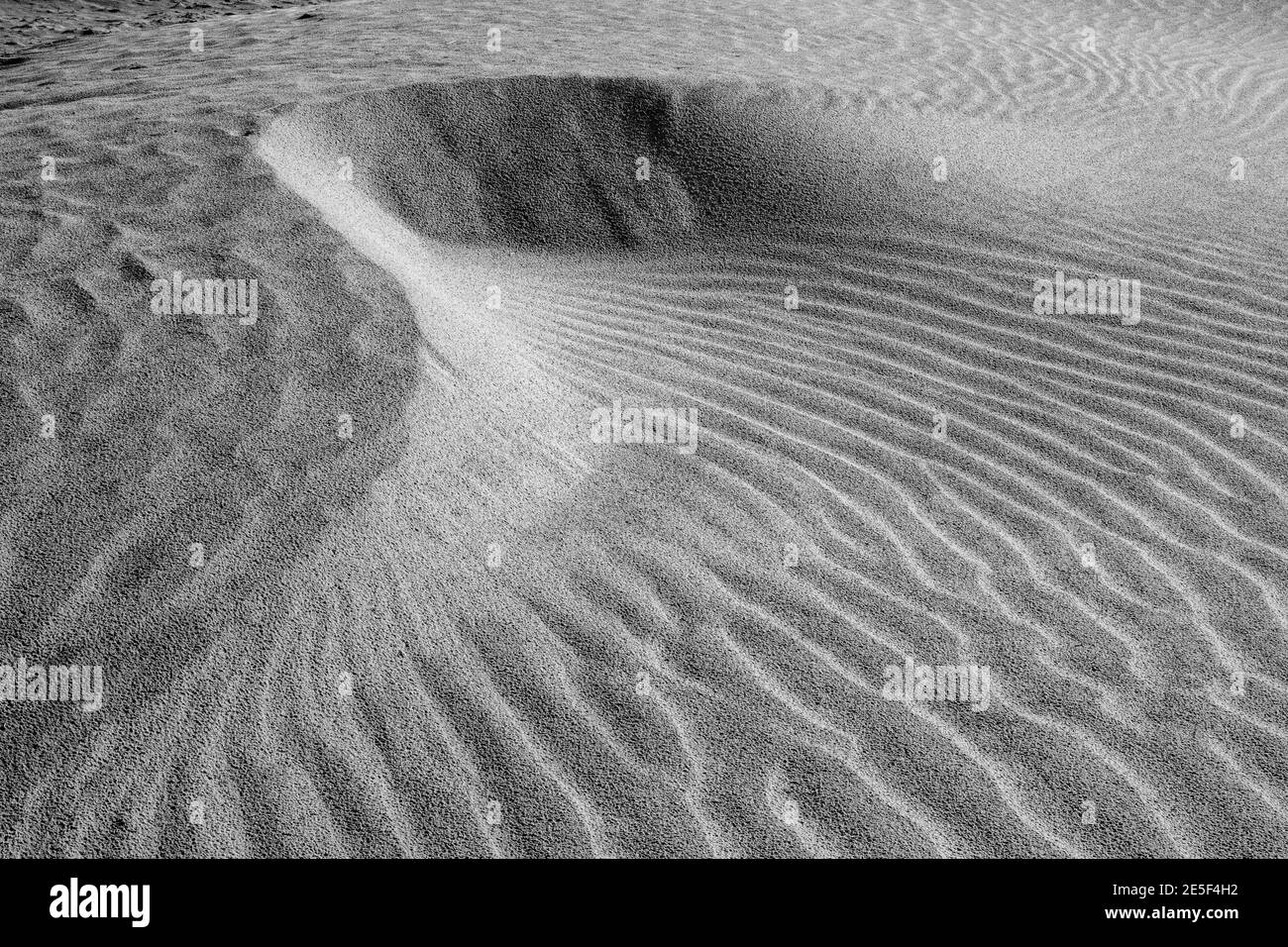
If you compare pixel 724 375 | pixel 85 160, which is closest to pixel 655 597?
pixel 724 375

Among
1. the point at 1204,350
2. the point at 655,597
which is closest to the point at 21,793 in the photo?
the point at 655,597

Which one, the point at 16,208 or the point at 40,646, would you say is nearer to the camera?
the point at 40,646

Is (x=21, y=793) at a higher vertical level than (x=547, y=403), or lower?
lower

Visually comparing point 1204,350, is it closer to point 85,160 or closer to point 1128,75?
point 1128,75

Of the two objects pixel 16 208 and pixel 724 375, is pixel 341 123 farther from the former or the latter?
pixel 724 375

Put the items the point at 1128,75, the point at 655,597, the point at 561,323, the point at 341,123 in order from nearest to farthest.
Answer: the point at 655,597 < the point at 561,323 < the point at 341,123 < the point at 1128,75

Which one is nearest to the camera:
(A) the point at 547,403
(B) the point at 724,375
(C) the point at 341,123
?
(A) the point at 547,403

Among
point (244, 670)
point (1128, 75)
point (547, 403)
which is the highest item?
point (1128, 75)
